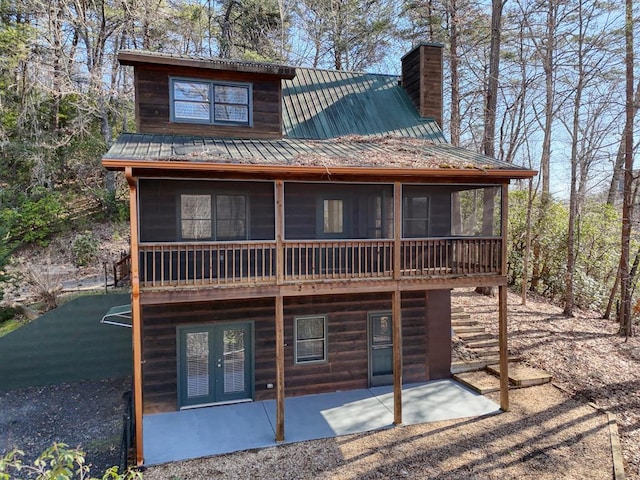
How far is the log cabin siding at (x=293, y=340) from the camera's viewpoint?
9.72m

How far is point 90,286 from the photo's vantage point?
14.9 meters

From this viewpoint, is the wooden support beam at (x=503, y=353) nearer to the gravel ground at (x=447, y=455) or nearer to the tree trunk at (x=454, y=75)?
the gravel ground at (x=447, y=455)

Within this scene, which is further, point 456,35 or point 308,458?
point 456,35

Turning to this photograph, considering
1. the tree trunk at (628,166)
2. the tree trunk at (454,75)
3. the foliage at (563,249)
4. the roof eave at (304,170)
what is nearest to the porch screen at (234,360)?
the roof eave at (304,170)

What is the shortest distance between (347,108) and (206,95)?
4.14m

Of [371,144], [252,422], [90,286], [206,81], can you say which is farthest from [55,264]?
[371,144]

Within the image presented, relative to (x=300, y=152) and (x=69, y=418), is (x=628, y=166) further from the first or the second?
(x=69, y=418)

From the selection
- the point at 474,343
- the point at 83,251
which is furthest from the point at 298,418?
the point at 83,251

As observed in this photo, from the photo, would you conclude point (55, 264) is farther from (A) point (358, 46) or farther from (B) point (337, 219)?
(A) point (358, 46)

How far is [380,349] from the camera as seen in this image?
1133cm

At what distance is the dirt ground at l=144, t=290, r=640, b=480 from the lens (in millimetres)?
7371

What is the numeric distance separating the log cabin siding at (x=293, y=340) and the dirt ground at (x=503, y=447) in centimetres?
236

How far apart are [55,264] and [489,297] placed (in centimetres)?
1788

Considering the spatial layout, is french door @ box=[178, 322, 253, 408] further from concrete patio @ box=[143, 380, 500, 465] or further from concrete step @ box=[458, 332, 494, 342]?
concrete step @ box=[458, 332, 494, 342]
